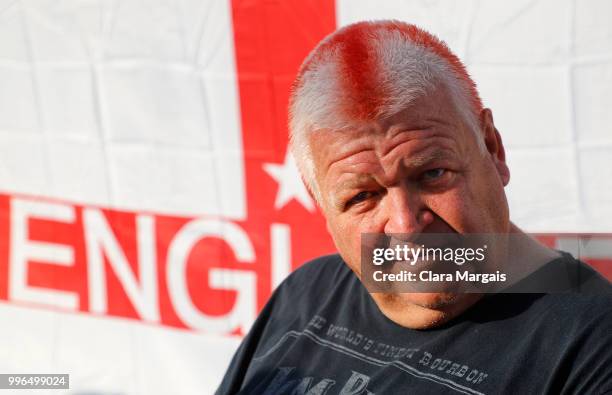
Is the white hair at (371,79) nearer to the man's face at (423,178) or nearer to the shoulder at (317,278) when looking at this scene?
the man's face at (423,178)

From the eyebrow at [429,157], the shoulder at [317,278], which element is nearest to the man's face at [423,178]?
the eyebrow at [429,157]

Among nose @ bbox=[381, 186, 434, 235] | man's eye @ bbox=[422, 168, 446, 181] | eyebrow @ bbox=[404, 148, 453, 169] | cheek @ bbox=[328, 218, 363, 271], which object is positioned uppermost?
eyebrow @ bbox=[404, 148, 453, 169]

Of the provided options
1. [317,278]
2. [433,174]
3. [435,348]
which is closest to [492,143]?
[433,174]

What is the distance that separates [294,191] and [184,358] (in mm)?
681

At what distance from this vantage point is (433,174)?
4.15ft

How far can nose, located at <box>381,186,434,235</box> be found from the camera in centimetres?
124

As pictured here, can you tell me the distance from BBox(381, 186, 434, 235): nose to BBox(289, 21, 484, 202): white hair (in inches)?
5.4

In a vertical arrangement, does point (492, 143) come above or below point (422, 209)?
above

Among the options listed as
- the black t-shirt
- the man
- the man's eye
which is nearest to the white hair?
the man

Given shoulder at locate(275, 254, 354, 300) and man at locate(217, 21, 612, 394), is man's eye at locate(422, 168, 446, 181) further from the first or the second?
shoulder at locate(275, 254, 354, 300)

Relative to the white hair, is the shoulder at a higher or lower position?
lower

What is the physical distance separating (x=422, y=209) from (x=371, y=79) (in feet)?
0.77

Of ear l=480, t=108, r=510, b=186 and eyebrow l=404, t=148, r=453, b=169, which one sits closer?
eyebrow l=404, t=148, r=453, b=169

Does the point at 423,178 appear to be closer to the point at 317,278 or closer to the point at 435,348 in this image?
the point at 435,348
